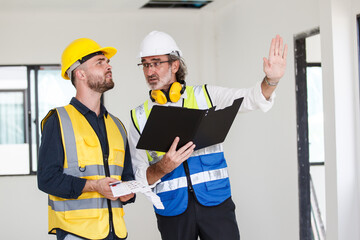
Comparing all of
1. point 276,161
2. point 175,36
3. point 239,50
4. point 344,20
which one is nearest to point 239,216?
point 276,161

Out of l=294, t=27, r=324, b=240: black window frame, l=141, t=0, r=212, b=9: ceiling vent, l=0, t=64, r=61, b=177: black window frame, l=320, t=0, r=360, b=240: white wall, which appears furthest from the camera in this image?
l=0, t=64, r=61, b=177: black window frame

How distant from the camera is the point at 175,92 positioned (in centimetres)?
278

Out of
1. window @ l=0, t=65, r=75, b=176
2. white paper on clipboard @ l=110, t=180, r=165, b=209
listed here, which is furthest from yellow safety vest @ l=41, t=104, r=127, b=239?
window @ l=0, t=65, r=75, b=176

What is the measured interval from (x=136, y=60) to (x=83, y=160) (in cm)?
371

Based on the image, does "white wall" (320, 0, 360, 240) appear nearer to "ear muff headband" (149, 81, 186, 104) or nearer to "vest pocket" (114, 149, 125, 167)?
"ear muff headband" (149, 81, 186, 104)

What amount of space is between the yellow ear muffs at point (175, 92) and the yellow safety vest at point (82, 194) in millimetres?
497

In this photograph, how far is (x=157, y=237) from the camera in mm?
6035

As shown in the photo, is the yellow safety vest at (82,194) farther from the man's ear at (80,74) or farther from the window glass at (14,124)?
the window glass at (14,124)

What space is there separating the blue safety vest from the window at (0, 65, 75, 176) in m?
3.46

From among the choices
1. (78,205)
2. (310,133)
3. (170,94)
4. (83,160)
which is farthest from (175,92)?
(310,133)

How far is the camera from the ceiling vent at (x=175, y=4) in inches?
220

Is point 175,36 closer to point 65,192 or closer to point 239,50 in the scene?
point 239,50

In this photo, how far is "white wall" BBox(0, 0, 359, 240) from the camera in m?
4.89

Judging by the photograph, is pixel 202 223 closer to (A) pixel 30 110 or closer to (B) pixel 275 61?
(B) pixel 275 61
